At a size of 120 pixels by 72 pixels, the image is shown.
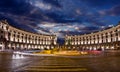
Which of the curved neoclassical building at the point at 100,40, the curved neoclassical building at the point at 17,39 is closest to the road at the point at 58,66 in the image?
the curved neoclassical building at the point at 17,39

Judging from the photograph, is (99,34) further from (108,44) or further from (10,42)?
(10,42)

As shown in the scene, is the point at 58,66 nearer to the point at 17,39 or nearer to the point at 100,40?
the point at 17,39

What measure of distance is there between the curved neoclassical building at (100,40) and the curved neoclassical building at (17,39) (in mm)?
40706

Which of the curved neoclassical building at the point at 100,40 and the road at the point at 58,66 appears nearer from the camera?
the road at the point at 58,66

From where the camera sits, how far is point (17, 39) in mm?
148500

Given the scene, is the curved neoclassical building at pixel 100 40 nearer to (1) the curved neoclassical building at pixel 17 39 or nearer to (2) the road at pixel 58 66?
(1) the curved neoclassical building at pixel 17 39

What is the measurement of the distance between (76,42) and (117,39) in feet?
248

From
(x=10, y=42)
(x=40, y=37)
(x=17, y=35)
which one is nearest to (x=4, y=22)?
(x=10, y=42)

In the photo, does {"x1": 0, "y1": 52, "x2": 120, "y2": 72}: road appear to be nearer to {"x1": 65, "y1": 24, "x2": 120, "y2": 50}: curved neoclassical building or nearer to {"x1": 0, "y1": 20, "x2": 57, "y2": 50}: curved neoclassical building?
{"x1": 0, "y1": 20, "x2": 57, "y2": 50}: curved neoclassical building

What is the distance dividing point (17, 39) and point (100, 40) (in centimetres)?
7360

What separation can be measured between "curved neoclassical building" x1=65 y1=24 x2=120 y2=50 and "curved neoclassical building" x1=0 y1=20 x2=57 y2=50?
134 feet

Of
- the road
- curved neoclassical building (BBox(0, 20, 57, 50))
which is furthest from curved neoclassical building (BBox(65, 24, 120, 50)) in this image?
the road

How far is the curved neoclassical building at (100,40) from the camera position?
127m

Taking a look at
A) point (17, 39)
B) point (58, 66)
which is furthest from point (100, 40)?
point (58, 66)
